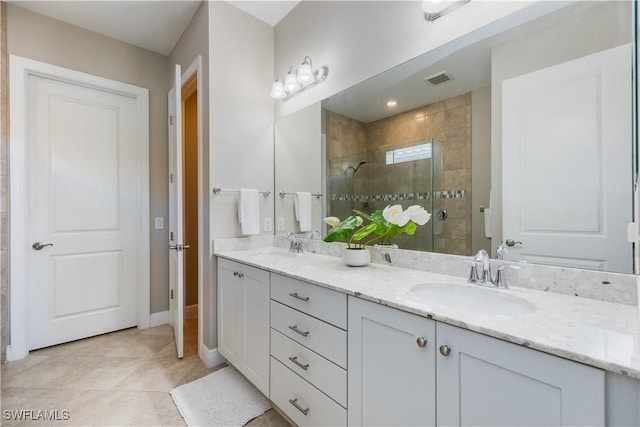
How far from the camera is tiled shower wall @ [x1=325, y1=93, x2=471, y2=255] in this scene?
127cm

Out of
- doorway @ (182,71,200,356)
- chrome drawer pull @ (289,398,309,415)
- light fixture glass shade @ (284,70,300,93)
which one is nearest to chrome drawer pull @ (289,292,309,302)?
chrome drawer pull @ (289,398,309,415)

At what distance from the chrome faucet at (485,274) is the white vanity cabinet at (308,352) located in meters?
0.55

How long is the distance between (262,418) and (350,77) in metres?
2.03

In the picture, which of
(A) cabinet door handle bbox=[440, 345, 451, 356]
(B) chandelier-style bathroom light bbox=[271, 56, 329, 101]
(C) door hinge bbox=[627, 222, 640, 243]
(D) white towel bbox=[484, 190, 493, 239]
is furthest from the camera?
(B) chandelier-style bathroom light bbox=[271, 56, 329, 101]

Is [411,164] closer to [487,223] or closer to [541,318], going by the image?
[487,223]

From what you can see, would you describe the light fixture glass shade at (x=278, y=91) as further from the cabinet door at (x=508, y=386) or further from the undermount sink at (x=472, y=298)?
the cabinet door at (x=508, y=386)

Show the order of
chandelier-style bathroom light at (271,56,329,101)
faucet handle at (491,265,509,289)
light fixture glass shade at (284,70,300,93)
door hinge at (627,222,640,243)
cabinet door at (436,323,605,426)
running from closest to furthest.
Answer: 1. cabinet door at (436,323,605,426)
2. door hinge at (627,222,640,243)
3. faucet handle at (491,265,509,289)
4. chandelier-style bathroom light at (271,56,329,101)
5. light fixture glass shade at (284,70,300,93)

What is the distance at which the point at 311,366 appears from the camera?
1.19 meters

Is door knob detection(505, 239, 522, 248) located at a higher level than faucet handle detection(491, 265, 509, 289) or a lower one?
higher

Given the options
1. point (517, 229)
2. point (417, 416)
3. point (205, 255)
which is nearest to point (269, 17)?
point (205, 255)

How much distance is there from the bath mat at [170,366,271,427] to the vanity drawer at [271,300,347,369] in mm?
547

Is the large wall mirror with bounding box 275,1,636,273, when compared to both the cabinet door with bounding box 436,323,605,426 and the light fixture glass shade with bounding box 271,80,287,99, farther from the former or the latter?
the light fixture glass shade with bounding box 271,80,287,99

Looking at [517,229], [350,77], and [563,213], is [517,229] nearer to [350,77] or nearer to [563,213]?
[563,213]

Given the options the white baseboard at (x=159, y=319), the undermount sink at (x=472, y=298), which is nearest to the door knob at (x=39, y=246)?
the white baseboard at (x=159, y=319)
